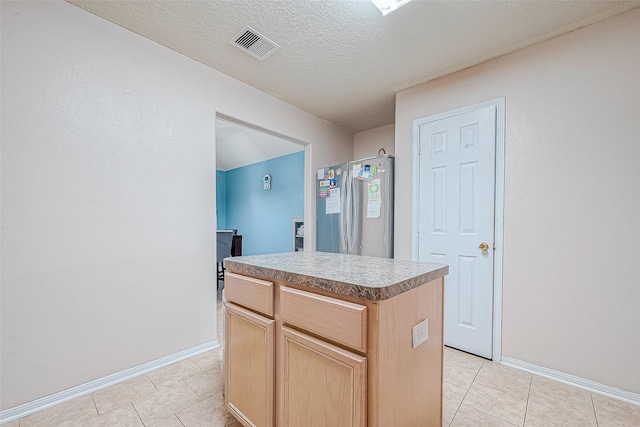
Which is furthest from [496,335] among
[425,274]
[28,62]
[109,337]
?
[28,62]

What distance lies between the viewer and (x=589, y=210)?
1.74 metres

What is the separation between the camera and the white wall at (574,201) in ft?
5.36

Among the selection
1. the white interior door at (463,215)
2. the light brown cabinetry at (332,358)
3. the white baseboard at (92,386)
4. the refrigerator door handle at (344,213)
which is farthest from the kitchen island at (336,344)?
the refrigerator door handle at (344,213)

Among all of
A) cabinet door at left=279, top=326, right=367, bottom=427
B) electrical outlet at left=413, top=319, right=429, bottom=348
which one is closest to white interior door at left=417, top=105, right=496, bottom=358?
electrical outlet at left=413, top=319, right=429, bottom=348

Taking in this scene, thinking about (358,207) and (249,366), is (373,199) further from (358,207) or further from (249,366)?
(249,366)

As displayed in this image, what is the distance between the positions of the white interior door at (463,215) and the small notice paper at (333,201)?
0.94 m

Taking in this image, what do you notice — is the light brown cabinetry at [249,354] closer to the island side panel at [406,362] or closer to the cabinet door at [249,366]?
the cabinet door at [249,366]

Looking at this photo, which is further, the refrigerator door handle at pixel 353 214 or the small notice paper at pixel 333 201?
the small notice paper at pixel 333 201

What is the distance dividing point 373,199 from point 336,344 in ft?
6.58

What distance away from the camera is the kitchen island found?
32.9 inches

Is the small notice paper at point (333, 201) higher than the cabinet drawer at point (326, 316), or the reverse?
the small notice paper at point (333, 201)

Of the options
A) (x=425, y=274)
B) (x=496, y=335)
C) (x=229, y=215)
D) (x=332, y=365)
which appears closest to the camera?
(x=332, y=365)

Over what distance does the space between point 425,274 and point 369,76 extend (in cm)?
204

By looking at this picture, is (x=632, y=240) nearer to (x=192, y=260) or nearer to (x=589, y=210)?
(x=589, y=210)
